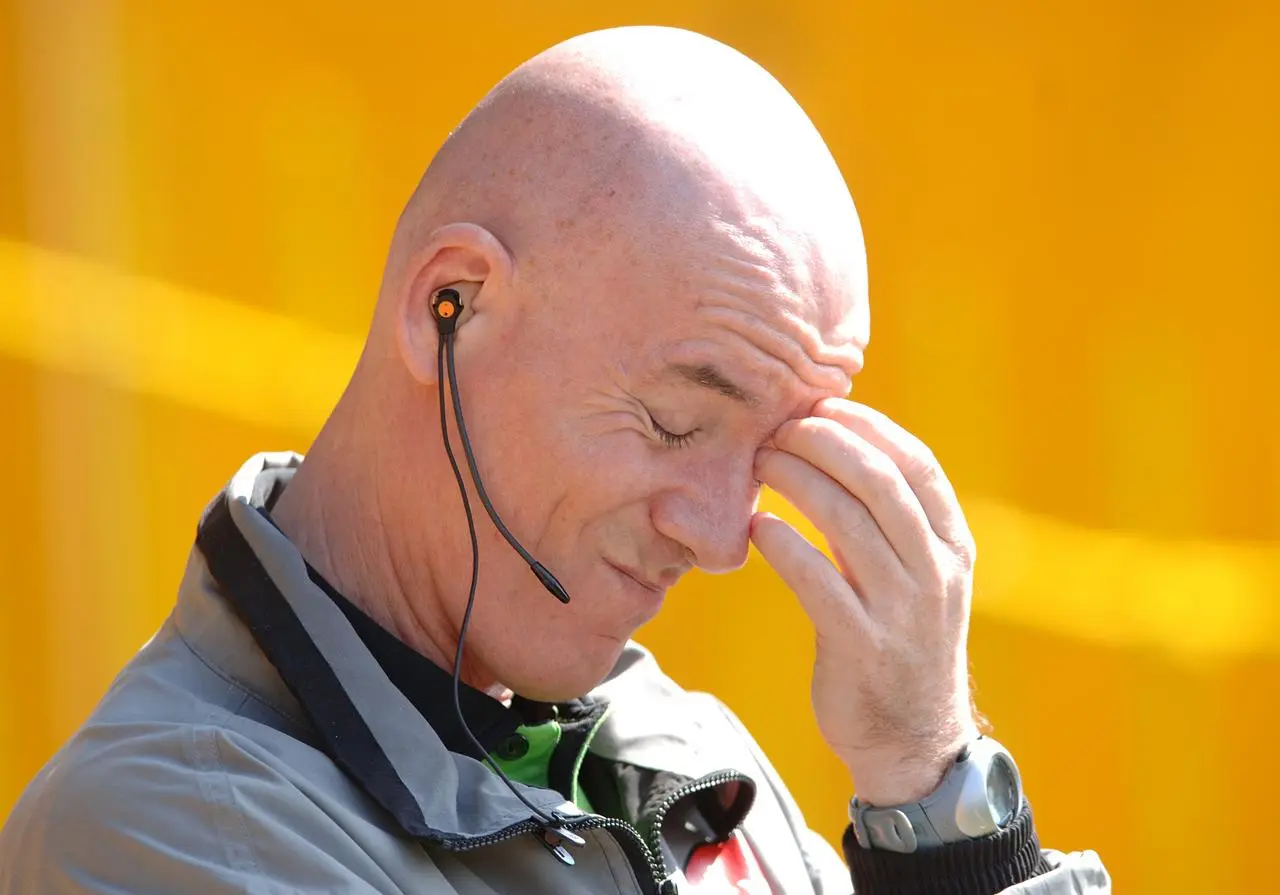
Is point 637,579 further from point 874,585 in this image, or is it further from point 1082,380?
point 1082,380

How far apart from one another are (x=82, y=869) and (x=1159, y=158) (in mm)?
2895

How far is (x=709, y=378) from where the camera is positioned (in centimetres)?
191

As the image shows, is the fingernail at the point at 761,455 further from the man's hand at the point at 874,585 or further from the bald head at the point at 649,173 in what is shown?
the bald head at the point at 649,173

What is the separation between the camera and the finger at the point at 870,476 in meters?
1.95

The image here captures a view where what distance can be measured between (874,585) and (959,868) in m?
0.36

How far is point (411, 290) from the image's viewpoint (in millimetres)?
2002

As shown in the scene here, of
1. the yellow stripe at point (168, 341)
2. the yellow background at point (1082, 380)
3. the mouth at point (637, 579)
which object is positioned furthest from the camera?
the yellow background at point (1082, 380)

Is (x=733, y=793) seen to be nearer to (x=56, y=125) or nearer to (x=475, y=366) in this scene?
(x=475, y=366)

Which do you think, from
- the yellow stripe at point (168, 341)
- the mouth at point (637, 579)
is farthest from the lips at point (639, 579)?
the yellow stripe at point (168, 341)

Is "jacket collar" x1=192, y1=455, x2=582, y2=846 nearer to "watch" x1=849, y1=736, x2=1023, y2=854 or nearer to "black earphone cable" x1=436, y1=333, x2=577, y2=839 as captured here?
"black earphone cable" x1=436, y1=333, x2=577, y2=839

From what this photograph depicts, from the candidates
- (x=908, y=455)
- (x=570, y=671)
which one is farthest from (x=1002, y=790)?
(x=570, y=671)

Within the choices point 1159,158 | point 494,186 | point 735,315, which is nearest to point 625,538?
point 735,315

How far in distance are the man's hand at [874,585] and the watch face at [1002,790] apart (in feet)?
0.20

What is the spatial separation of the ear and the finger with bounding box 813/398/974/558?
0.42m
